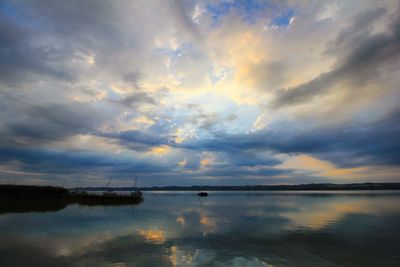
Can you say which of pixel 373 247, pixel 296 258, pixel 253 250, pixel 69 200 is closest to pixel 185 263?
pixel 253 250

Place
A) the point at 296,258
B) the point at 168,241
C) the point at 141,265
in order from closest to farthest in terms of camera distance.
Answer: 1. the point at 141,265
2. the point at 296,258
3. the point at 168,241

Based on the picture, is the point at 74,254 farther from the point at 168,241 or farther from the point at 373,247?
the point at 373,247

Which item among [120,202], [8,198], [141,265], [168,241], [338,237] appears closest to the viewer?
[141,265]

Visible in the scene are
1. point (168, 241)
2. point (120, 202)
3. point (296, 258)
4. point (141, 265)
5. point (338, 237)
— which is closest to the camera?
point (141, 265)

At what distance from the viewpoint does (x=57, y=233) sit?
30.7 m

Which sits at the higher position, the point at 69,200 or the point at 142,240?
the point at 69,200

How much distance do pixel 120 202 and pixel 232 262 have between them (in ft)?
218

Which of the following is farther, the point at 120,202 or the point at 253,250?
the point at 120,202

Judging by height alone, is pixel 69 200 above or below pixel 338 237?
above

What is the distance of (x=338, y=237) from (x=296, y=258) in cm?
1165

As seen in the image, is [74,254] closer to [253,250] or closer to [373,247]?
[253,250]

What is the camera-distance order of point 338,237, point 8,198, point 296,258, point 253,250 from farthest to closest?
point 8,198 → point 338,237 → point 253,250 → point 296,258

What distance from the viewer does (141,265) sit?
61.9 feet

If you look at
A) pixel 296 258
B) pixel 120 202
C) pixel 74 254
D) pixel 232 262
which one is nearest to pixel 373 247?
pixel 296 258
